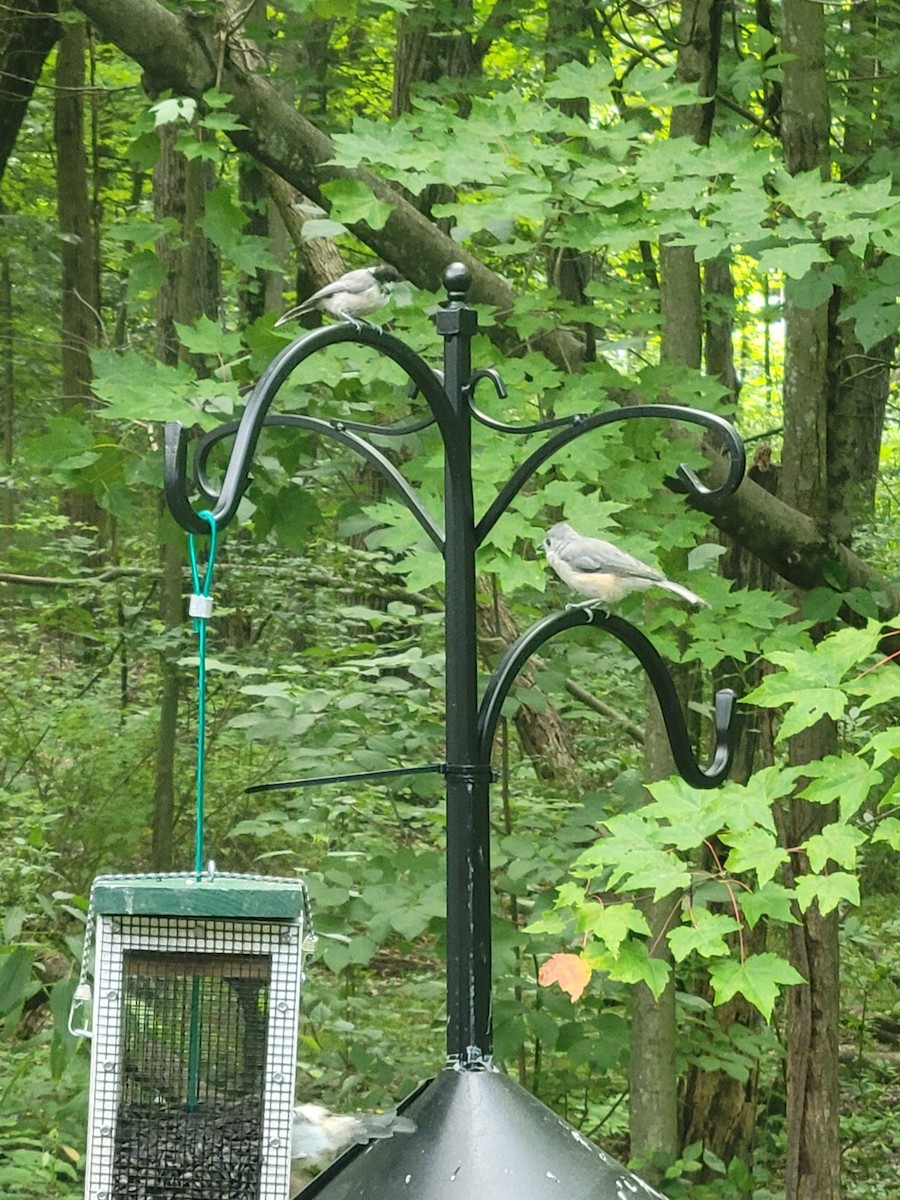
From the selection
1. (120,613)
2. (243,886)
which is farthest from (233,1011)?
(120,613)

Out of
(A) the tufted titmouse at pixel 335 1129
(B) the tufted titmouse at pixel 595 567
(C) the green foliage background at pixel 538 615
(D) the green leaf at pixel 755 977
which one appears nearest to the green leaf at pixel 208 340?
(C) the green foliage background at pixel 538 615

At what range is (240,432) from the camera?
1.59m

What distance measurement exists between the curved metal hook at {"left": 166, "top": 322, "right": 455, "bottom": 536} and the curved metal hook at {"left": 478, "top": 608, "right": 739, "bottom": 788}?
29 cm

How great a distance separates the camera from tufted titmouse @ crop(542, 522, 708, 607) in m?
→ 2.70

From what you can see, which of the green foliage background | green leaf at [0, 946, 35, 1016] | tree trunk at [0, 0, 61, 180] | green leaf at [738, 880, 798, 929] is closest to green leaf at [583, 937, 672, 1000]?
the green foliage background

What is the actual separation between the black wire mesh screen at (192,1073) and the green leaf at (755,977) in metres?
0.88

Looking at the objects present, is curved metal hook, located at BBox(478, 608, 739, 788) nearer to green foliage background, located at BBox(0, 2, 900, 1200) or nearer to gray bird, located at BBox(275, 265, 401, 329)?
green foliage background, located at BBox(0, 2, 900, 1200)

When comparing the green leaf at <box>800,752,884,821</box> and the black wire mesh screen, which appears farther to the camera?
the green leaf at <box>800,752,884,821</box>

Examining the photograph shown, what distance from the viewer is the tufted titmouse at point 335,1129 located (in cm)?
158

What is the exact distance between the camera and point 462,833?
1709 millimetres

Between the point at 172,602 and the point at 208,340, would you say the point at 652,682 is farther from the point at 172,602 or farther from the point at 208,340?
the point at 172,602

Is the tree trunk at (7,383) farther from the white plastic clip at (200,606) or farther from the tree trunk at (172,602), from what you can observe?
the white plastic clip at (200,606)

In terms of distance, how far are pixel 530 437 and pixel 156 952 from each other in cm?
198

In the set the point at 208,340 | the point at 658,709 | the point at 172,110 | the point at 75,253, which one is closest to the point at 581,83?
the point at 172,110
